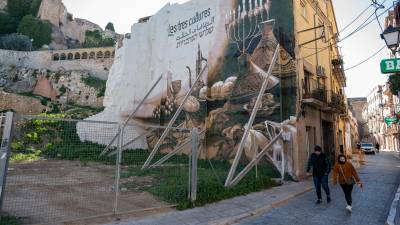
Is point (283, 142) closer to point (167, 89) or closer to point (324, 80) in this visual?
point (324, 80)

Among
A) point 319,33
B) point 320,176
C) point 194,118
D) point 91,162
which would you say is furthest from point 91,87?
point 320,176

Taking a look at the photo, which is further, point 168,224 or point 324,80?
point 324,80

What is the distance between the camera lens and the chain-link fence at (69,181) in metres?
6.11

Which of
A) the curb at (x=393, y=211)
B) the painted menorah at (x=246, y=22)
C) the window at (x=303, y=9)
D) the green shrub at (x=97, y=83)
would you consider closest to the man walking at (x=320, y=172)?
the curb at (x=393, y=211)

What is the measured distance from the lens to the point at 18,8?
69.7 metres

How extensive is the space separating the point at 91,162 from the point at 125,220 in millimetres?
3320

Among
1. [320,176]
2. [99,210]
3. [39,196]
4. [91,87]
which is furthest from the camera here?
[91,87]

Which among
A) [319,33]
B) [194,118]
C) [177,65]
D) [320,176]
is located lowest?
[320,176]

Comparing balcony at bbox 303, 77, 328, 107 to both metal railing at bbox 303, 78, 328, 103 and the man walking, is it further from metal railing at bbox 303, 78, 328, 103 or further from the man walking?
the man walking

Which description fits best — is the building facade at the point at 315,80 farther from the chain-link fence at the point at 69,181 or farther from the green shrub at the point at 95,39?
the green shrub at the point at 95,39

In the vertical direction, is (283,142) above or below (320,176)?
above

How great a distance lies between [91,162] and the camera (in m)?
9.12

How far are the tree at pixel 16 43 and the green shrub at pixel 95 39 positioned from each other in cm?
1640

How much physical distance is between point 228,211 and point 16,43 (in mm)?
64392
